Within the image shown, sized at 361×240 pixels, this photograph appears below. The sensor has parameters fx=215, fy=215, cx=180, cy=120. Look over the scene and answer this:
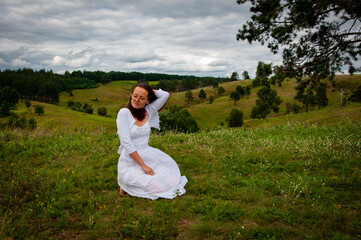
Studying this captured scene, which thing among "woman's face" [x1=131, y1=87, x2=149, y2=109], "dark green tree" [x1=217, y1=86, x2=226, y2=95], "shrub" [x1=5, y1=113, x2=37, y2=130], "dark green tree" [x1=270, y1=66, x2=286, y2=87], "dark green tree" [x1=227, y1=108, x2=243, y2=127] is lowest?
"dark green tree" [x1=227, y1=108, x2=243, y2=127]

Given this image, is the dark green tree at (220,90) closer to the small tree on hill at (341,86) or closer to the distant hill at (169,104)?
the distant hill at (169,104)

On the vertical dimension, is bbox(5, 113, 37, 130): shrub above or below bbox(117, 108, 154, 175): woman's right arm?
below

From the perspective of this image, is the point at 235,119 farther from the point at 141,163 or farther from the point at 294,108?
the point at 141,163

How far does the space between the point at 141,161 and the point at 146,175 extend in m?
0.39

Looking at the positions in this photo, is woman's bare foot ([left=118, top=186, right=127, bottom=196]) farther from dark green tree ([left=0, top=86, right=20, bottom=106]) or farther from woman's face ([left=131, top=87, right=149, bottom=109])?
dark green tree ([left=0, top=86, right=20, bottom=106])

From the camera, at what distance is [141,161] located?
5.50m

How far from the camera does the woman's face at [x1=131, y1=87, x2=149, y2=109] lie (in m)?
5.62

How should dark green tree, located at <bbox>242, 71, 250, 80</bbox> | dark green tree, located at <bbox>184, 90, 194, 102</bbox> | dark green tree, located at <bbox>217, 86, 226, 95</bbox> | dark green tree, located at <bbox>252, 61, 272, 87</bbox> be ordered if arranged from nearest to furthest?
1. dark green tree, located at <bbox>252, 61, 272, 87</bbox>
2. dark green tree, located at <bbox>184, 90, 194, 102</bbox>
3. dark green tree, located at <bbox>217, 86, 226, 95</bbox>
4. dark green tree, located at <bbox>242, 71, 250, 80</bbox>

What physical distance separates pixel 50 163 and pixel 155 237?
5.98 meters

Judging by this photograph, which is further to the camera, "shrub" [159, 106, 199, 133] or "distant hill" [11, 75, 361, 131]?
"distant hill" [11, 75, 361, 131]

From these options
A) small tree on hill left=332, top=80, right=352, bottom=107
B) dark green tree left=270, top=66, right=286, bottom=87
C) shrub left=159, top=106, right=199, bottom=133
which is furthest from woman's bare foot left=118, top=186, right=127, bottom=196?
shrub left=159, top=106, right=199, bottom=133

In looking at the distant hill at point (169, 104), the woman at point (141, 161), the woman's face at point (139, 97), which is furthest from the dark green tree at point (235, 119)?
the woman's face at point (139, 97)

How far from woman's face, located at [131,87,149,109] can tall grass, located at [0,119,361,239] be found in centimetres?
242

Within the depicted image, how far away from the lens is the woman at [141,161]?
17.8ft
